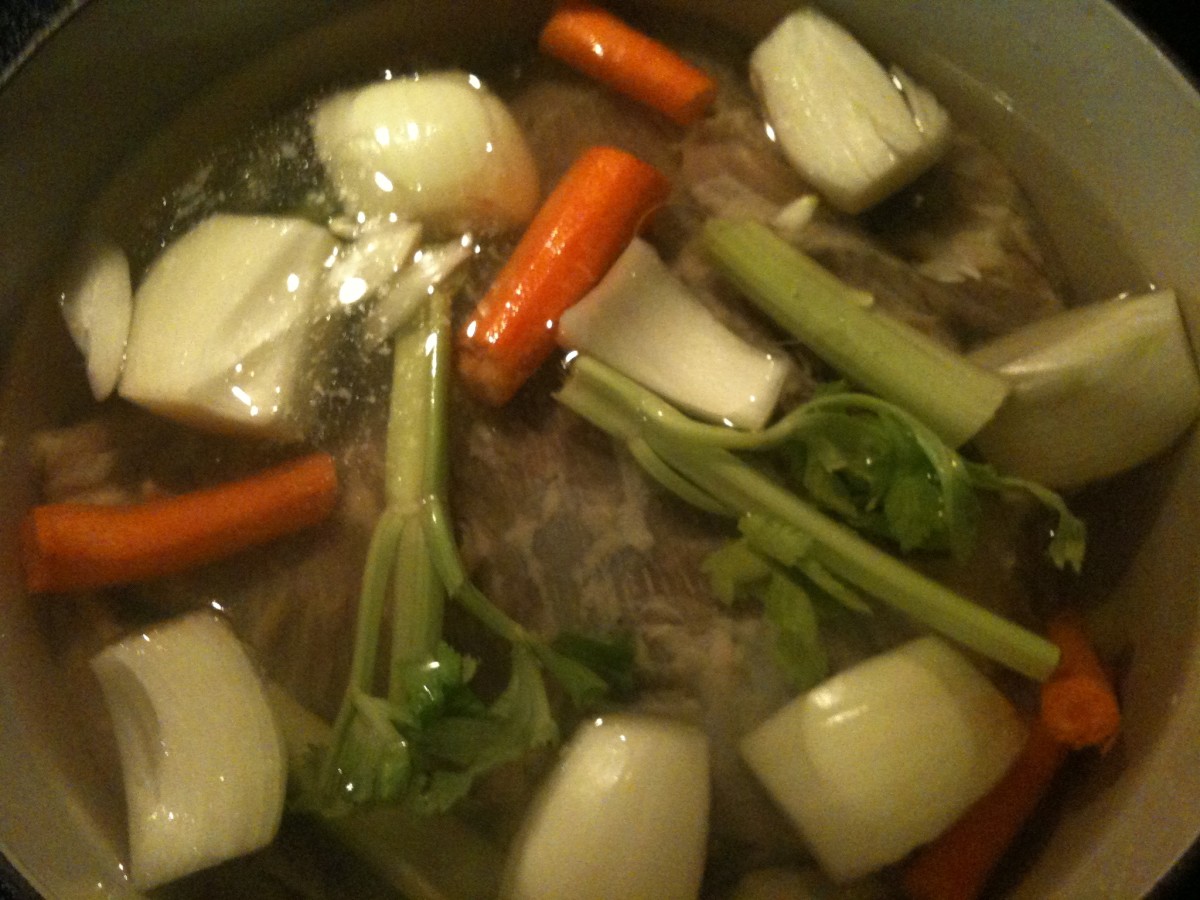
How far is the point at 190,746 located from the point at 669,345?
0.65 m

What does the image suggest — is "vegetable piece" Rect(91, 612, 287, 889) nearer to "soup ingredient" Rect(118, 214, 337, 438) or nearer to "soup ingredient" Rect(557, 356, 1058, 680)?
"soup ingredient" Rect(118, 214, 337, 438)

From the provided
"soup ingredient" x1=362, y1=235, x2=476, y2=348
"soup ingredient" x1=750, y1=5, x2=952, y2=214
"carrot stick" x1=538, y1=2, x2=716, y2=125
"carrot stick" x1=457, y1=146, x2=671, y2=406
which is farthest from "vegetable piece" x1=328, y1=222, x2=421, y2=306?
"soup ingredient" x1=750, y1=5, x2=952, y2=214

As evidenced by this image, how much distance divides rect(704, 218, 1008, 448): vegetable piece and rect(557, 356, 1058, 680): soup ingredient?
0.15 m

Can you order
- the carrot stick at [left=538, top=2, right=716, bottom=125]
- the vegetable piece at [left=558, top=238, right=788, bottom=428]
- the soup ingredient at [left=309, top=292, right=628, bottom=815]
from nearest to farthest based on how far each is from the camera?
the soup ingredient at [left=309, top=292, right=628, bottom=815] < the vegetable piece at [left=558, top=238, right=788, bottom=428] < the carrot stick at [left=538, top=2, right=716, bottom=125]

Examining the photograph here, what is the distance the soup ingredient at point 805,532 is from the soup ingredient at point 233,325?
0.34 m

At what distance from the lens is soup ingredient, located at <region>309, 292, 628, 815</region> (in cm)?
100

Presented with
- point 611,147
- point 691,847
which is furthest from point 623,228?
point 691,847

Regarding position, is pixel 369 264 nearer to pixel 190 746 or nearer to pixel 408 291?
pixel 408 291

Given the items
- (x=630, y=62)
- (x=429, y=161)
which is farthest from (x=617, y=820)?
(x=630, y=62)

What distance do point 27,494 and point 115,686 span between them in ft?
0.84

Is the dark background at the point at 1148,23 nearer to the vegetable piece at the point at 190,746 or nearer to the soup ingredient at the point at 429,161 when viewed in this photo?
the soup ingredient at the point at 429,161

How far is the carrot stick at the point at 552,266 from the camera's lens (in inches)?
45.5

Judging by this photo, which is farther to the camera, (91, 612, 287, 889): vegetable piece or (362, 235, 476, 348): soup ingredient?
(362, 235, 476, 348): soup ingredient

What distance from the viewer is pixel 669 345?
1.14m
